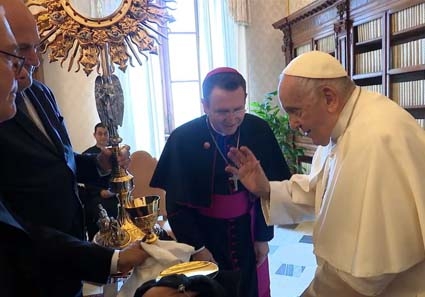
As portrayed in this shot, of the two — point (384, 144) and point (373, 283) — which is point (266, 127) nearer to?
point (384, 144)

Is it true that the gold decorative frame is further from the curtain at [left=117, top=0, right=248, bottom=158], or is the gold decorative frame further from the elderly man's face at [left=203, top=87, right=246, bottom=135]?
the curtain at [left=117, top=0, right=248, bottom=158]

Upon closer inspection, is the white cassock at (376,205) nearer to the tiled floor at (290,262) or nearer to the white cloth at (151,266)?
the white cloth at (151,266)

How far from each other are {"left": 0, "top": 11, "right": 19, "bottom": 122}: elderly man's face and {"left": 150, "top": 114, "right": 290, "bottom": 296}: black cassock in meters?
0.95

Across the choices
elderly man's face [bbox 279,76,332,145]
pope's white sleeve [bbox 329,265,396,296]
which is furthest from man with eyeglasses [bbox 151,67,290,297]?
pope's white sleeve [bbox 329,265,396,296]

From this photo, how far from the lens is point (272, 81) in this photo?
229 inches

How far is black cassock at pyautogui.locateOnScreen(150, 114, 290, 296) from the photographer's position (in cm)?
172

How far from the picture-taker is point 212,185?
1.77 m

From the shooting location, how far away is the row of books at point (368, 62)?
12.4ft

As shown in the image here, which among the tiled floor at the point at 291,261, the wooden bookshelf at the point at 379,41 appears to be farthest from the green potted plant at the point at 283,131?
the wooden bookshelf at the point at 379,41

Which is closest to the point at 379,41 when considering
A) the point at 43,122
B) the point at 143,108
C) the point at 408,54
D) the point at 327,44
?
the point at 408,54

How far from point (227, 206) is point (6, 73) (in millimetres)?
1113

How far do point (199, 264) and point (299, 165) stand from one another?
4327 mm

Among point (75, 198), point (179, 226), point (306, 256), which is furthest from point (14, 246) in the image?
point (306, 256)

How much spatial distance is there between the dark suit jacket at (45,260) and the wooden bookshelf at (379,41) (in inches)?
123
